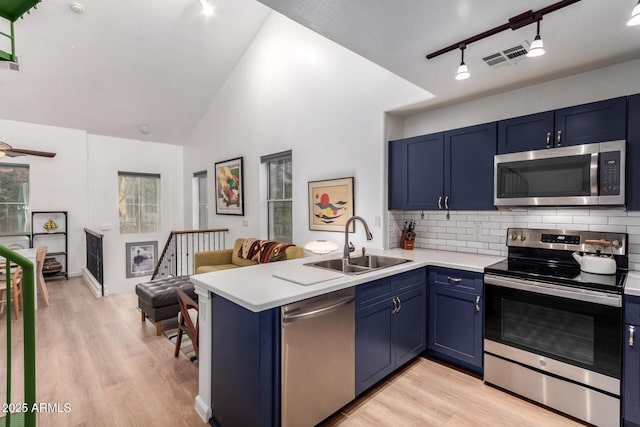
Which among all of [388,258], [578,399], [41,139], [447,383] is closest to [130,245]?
[41,139]

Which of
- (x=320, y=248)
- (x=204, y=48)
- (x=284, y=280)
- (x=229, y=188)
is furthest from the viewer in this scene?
(x=229, y=188)

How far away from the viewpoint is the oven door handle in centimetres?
194

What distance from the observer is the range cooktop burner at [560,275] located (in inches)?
78.2

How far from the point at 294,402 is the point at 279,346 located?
0.37 m

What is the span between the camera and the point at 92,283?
535cm

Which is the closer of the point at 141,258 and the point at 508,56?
the point at 508,56

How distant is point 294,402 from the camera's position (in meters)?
1.81

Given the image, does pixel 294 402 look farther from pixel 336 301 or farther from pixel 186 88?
pixel 186 88

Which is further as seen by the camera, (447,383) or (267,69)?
(267,69)

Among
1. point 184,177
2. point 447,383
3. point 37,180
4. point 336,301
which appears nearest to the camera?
point 336,301

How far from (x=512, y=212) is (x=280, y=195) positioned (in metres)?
3.23

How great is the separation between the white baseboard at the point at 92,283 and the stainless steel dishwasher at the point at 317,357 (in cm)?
458

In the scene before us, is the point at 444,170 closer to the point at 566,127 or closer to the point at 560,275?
the point at 566,127

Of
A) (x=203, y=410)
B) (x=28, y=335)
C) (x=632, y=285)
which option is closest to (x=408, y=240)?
(x=632, y=285)
